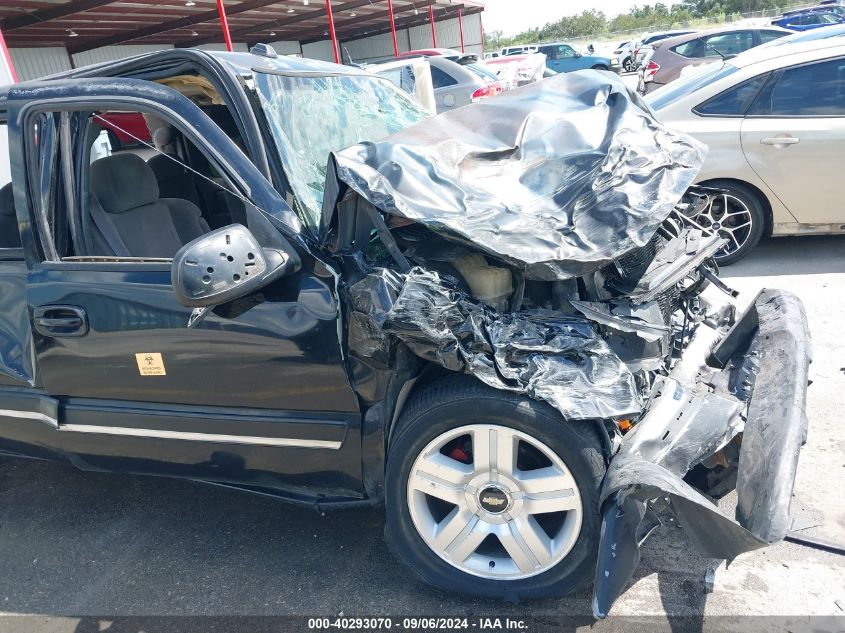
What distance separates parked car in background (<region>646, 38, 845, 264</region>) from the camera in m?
4.84

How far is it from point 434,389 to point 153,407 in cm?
119

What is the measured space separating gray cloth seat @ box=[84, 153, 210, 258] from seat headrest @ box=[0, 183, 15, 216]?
0.56 meters

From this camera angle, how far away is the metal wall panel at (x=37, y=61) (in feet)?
54.0

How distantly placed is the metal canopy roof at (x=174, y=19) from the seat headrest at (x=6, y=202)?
36.8ft

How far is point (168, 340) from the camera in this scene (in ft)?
8.15

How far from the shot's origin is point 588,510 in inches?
86.5

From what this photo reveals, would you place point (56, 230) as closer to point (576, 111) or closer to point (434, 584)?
point (434, 584)

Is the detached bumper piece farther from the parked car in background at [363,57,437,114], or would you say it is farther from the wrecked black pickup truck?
the parked car in background at [363,57,437,114]

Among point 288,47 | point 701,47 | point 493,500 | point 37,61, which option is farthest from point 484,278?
point 288,47

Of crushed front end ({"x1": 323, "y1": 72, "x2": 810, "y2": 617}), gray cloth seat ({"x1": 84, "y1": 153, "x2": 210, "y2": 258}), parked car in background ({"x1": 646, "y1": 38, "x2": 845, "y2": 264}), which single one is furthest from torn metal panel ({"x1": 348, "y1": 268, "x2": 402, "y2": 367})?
parked car in background ({"x1": 646, "y1": 38, "x2": 845, "y2": 264})

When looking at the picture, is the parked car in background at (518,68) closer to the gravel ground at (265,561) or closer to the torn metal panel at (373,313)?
the gravel ground at (265,561)

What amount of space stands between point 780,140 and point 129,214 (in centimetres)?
456

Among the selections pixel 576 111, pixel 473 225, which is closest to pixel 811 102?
pixel 576 111

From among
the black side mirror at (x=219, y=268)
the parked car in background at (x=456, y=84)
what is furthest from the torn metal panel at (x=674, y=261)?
the parked car in background at (x=456, y=84)
